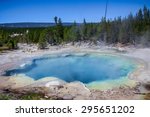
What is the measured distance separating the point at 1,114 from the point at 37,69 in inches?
126

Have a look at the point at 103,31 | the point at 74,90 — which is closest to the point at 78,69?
the point at 103,31

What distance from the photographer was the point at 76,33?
5535 mm

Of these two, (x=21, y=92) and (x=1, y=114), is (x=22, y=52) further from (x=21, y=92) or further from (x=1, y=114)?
(x=1, y=114)

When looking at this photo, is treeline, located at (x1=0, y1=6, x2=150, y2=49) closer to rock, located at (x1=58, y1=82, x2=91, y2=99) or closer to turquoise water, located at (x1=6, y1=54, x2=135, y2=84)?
turquoise water, located at (x1=6, y1=54, x2=135, y2=84)

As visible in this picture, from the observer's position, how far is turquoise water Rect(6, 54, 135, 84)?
466 centimetres

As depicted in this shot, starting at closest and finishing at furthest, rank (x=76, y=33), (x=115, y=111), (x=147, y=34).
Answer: (x=115, y=111), (x=147, y=34), (x=76, y=33)

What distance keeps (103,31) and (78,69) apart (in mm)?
906

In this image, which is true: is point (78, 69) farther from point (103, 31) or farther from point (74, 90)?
point (74, 90)

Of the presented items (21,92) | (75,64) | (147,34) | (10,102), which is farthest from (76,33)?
(10,102)

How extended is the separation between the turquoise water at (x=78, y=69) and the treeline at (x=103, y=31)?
1.84ft

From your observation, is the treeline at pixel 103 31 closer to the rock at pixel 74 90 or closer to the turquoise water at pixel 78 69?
the turquoise water at pixel 78 69

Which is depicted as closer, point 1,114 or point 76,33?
point 1,114

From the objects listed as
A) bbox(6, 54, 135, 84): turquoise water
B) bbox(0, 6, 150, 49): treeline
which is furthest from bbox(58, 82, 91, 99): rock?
bbox(0, 6, 150, 49): treeline

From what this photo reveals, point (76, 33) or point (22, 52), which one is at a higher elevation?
point (76, 33)
